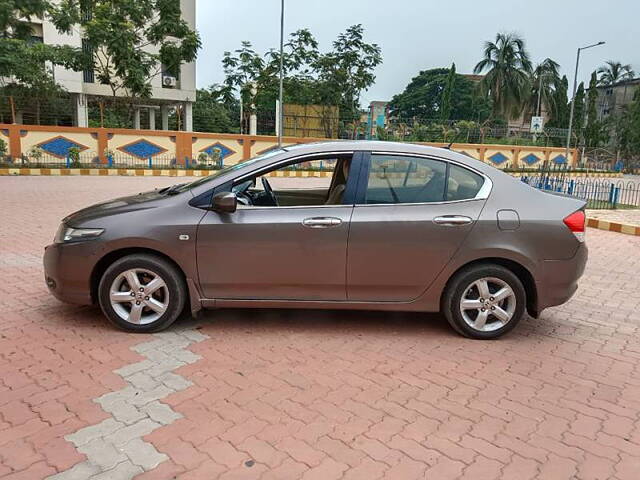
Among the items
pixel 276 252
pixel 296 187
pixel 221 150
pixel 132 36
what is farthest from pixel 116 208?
pixel 132 36

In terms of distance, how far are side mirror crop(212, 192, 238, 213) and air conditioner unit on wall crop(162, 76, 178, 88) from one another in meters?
33.3

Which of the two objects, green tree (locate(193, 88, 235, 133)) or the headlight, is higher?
green tree (locate(193, 88, 235, 133))

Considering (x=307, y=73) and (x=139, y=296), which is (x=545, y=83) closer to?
(x=307, y=73)

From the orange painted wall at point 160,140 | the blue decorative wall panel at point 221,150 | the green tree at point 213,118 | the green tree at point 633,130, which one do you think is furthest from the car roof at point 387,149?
the green tree at point 633,130

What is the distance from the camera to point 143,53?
28016 mm

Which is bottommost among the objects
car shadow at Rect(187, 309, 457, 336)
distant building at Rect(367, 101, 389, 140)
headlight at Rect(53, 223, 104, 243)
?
car shadow at Rect(187, 309, 457, 336)

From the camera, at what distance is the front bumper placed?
4.26 metres

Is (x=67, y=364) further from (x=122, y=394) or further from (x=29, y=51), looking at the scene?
(x=29, y=51)

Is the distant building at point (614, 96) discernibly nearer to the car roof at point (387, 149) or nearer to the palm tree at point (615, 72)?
the palm tree at point (615, 72)

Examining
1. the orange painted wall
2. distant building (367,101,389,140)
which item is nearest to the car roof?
the orange painted wall

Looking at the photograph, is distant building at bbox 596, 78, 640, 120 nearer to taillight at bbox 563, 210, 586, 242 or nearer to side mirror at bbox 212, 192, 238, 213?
taillight at bbox 563, 210, 586, 242

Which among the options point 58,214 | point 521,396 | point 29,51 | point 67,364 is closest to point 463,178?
point 521,396

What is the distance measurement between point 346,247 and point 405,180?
2.50ft

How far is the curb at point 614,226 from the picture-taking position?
36.6 ft
